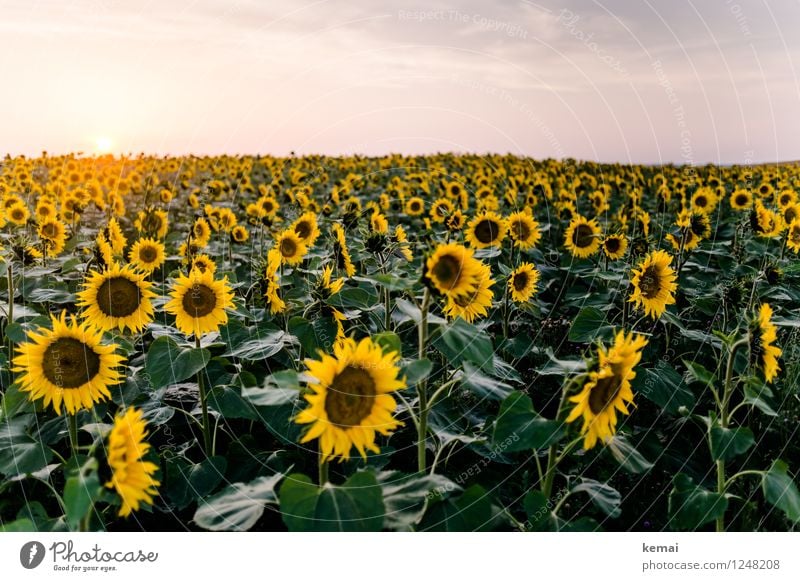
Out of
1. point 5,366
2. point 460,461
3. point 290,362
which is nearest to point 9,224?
point 5,366

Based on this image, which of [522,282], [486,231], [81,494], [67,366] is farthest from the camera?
[486,231]

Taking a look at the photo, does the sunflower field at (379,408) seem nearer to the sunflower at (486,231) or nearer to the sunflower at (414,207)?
the sunflower at (486,231)

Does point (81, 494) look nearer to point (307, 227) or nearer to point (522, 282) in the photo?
point (522, 282)

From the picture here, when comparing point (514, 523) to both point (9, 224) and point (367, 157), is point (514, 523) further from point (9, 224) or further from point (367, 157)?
point (367, 157)

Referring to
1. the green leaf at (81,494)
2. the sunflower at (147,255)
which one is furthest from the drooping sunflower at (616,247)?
the green leaf at (81,494)

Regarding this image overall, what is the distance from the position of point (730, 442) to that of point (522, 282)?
5.15 ft

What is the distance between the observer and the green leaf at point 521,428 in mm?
1761

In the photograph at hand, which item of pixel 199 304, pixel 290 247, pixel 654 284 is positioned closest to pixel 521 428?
pixel 199 304

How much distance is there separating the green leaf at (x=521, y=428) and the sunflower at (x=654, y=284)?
1.48m

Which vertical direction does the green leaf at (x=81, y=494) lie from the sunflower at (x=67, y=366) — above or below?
below

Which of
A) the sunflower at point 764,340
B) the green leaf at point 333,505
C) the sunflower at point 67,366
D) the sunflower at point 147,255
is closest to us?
the green leaf at point 333,505

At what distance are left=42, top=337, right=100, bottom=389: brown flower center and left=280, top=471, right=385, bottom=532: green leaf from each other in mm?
980

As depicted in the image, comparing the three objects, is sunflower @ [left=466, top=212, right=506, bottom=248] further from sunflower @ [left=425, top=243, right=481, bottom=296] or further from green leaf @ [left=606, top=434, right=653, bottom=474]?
green leaf @ [left=606, top=434, right=653, bottom=474]
